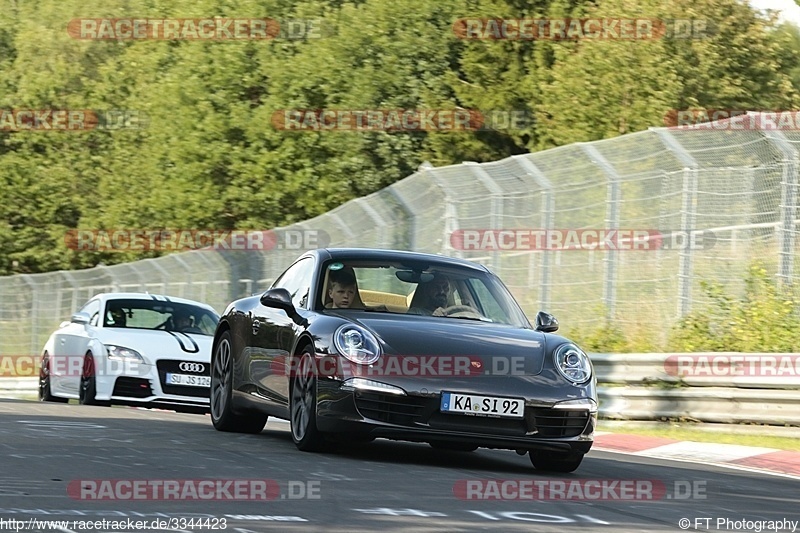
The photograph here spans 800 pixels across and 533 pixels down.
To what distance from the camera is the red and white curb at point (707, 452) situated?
1132cm

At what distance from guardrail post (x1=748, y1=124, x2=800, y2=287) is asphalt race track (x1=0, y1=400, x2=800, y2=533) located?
4267 millimetres

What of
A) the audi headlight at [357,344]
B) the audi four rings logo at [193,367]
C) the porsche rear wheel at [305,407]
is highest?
the audi headlight at [357,344]

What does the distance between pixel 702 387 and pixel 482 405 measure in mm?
5438

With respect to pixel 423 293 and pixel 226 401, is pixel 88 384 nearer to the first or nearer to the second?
pixel 226 401

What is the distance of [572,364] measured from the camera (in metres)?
9.56

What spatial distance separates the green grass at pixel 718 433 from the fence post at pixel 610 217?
2138 millimetres

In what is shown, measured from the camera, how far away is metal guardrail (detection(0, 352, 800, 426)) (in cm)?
1318

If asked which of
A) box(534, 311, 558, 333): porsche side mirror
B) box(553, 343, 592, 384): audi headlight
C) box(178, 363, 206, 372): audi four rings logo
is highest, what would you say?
box(534, 311, 558, 333): porsche side mirror

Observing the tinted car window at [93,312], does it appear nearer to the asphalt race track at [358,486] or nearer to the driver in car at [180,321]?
the driver in car at [180,321]

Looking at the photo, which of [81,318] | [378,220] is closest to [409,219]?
[378,220]

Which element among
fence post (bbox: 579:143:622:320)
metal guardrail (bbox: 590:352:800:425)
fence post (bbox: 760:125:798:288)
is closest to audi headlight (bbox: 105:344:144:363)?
metal guardrail (bbox: 590:352:800:425)

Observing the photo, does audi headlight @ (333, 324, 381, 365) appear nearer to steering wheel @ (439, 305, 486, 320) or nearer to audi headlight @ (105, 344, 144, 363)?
steering wheel @ (439, 305, 486, 320)

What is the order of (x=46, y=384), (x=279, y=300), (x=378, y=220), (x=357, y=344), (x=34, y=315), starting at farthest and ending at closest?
(x=34, y=315) → (x=378, y=220) → (x=46, y=384) → (x=279, y=300) → (x=357, y=344)

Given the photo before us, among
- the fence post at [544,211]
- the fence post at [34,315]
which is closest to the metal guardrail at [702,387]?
the fence post at [544,211]
